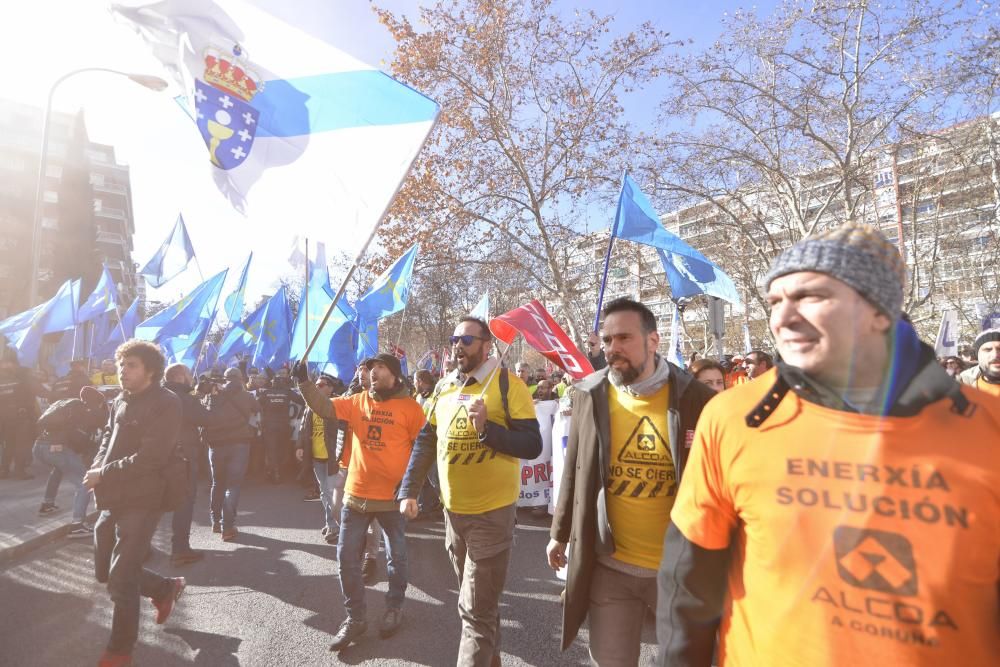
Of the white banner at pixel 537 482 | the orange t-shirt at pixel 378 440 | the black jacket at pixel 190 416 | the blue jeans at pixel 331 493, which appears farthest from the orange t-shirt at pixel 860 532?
the black jacket at pixel 190 416

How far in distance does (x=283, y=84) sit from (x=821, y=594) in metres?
3.64

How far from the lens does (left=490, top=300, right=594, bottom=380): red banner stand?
4197 mm

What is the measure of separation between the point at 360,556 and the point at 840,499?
353 centimetres

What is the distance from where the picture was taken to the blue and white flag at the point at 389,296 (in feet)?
31.3

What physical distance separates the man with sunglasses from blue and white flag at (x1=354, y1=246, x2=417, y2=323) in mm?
5913

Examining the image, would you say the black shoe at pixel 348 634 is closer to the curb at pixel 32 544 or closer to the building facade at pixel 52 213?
the curb at pixel 32 544

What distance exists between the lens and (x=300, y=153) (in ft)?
11.3

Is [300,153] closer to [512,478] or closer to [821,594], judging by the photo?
[512,478]

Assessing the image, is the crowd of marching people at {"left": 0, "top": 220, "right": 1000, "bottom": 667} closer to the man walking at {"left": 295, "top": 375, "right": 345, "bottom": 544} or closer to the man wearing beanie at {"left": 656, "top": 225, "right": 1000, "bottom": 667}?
the man wearing beanie at {"left": 656, "top": 225, "right": 1000, "bottom": 667}

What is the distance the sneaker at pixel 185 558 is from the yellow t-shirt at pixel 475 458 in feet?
12.2

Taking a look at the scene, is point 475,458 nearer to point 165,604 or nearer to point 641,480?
point 641,480

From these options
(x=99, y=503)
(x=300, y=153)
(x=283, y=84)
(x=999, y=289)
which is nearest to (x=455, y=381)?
(x=300, y=153)

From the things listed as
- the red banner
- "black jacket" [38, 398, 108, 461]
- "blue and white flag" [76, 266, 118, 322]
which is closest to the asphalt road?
"black jacket" [38, 398, 108, 461]

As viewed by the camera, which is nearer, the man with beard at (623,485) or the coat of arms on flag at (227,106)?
the man with beard at (623,485)
